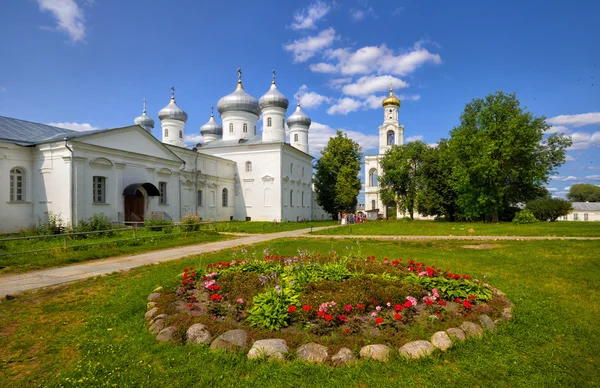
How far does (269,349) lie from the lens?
13.7 feet

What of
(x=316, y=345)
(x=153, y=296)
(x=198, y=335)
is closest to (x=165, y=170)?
(x=153, y=296)

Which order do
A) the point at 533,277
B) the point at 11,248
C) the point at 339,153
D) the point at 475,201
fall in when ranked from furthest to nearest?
the point at 339,153, the point at 475,201, the point at 11,248, the point at 533,277

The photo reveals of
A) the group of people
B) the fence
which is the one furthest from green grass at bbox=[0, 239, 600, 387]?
the group of people

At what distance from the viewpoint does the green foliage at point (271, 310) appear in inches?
188

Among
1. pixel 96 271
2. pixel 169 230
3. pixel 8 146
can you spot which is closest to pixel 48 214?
pixel 8 146

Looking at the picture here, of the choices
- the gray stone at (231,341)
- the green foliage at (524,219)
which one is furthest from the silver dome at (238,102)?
the gray stone at (231,341)

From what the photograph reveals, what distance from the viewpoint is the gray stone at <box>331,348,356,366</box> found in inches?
156

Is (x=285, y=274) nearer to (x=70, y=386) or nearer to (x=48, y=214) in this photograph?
(x=70, y=386)

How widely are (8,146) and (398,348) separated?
2470cm

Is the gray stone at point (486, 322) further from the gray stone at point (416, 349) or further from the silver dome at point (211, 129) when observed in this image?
the silver dome at point (211, 129)

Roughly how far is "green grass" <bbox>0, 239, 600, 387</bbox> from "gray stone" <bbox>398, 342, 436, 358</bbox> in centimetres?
9

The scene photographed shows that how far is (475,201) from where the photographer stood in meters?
32.8

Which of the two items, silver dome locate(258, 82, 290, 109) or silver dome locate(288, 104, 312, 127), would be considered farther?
silver dome locate(288, 104, 312, 127)

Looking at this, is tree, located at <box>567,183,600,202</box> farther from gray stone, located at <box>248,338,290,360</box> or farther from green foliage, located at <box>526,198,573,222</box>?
gray stone, located at <box>248,338,290,360</box>
